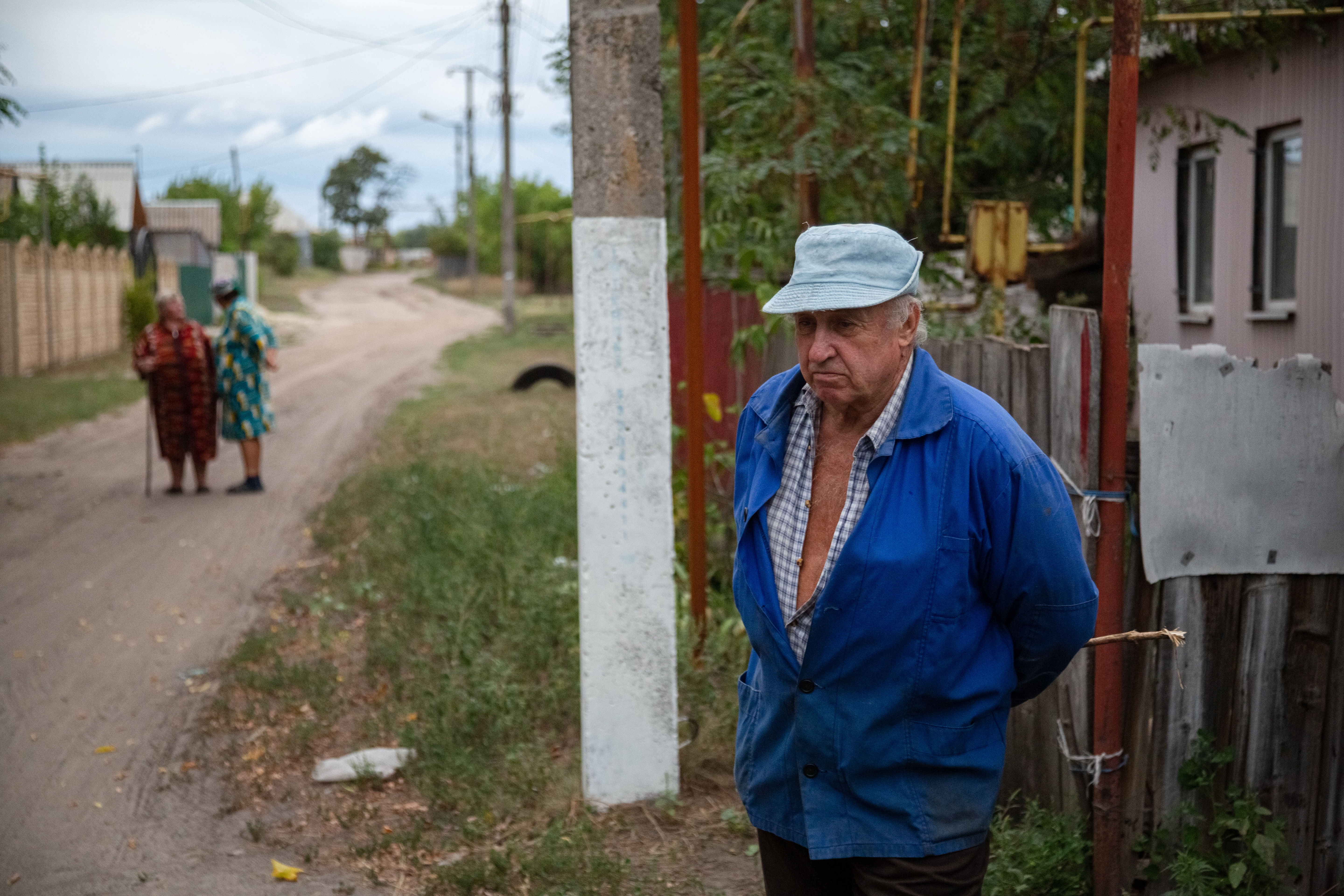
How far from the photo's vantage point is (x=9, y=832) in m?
4.48

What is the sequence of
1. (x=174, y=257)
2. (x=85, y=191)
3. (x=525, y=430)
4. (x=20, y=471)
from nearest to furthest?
(x=20, y=471)
(x=525, y=430)
(x=85, y=191)
(x=174, y=257)

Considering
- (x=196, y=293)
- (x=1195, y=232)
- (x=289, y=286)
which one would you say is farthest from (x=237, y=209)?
(x=1195, y=232)

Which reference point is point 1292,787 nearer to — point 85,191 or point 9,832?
point 9,832

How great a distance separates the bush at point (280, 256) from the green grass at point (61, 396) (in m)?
41.1

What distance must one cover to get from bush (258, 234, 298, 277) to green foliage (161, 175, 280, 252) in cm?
45

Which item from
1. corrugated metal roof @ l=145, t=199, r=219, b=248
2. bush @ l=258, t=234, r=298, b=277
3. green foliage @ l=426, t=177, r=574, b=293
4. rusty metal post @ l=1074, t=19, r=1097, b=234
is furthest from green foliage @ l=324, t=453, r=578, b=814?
bush @ l=258, t=234, r=298, b=277

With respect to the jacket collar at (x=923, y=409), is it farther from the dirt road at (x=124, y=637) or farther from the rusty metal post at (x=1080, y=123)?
the rusty metal post at (x=1080, y=123)

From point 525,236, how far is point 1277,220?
44238mm

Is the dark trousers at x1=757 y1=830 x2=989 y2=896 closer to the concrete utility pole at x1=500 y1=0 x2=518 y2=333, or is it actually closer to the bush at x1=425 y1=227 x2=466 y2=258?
the concrete utility pole at x1=500 y1=0 x2=518 y2=333

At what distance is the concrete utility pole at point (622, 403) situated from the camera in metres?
4.16

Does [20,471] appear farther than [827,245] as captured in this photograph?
Yes

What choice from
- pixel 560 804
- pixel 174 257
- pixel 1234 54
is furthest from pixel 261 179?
pixel 560 804

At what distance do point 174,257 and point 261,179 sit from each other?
67.3 ft

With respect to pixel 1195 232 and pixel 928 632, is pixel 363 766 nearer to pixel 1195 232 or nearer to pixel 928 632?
pixel 928 632
